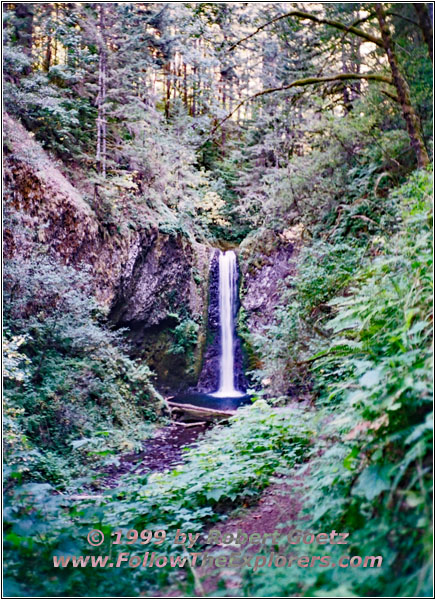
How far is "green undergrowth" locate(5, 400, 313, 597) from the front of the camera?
2539mm

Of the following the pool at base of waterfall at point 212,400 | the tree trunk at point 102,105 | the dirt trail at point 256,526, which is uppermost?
the tree trunk at point 102,105

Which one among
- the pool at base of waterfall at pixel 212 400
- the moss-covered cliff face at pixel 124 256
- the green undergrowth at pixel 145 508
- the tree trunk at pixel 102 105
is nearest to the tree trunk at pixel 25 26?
the tree trunk at pixel 102 105

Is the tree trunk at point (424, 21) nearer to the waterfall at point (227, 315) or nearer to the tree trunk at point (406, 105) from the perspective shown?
the tree trunk at point (406, 105)

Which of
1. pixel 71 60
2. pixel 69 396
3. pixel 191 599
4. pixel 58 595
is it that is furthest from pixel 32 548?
pixel 71 60

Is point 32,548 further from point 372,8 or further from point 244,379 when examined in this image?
point 244,379

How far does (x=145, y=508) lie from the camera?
360 cm

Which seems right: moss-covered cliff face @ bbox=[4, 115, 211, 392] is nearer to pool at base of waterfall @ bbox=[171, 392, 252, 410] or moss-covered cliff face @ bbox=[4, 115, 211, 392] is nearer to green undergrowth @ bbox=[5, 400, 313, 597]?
pool at base of waterfall @ bbox=[171, 392, 252, 410]

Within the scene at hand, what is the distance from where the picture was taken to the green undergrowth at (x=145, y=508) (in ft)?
8.33

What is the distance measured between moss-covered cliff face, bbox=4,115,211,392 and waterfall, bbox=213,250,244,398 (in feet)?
2.39

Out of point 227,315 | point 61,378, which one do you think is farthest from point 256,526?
point 227,315

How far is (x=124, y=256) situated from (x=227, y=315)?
19.4 feet

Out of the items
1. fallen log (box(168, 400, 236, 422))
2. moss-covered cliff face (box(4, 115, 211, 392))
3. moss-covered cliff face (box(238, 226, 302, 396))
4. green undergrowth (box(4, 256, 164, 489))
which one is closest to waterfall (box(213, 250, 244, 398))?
moss-covered cliff face (box(238, 226, 302, 396))

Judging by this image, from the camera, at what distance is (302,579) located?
2268mm

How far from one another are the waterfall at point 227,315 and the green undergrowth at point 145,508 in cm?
1029
